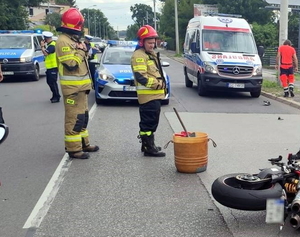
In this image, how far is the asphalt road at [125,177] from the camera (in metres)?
4.49

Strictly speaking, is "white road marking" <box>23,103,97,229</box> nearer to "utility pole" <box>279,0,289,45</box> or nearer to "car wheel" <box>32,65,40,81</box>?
"utility pole" <box>279,0,289,45</box>

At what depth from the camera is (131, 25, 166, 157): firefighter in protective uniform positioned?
6.81 meters

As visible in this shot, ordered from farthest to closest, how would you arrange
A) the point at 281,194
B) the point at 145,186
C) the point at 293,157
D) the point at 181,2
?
the point at 181,2 → the point at 145,186 → the point at 293,157 → the point at 281,194

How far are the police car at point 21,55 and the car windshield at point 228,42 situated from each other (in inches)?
295

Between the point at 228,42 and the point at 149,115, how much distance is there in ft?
27.7

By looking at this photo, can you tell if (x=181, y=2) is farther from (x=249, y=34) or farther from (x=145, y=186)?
(x=145, y=186)

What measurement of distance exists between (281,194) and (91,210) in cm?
192

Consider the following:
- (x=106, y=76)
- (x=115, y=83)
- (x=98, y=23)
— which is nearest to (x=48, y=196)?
(x=115, y=83)

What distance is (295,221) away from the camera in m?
4.00

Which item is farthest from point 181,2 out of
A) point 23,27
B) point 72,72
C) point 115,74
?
point 72,72

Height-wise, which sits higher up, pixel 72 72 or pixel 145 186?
pixel 72 72

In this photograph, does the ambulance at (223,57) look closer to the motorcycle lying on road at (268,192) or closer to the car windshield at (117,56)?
the car windshield at (117,56)

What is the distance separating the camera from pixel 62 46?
21.9 feet

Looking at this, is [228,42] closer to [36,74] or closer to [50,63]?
[50,63]
